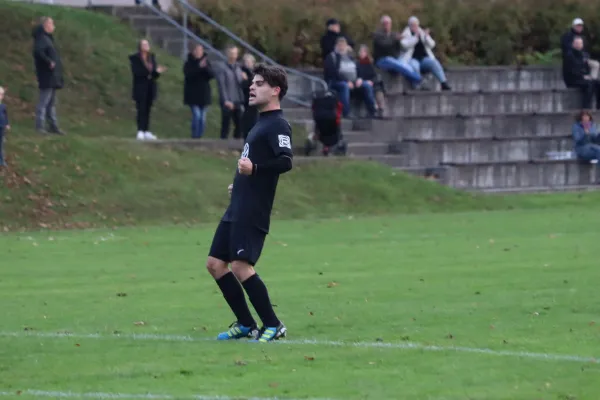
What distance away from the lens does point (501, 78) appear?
36.7 m

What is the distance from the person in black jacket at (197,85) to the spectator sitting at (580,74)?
10.3 meters

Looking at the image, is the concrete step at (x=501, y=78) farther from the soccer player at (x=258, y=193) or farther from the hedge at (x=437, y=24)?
the soccer player at (x=258, y=193)

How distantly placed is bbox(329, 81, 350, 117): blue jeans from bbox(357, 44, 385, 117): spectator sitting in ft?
1.57

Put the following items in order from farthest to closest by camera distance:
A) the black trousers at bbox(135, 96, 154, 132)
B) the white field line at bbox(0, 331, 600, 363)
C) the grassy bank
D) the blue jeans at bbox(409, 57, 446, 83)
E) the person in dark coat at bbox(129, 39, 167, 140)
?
the blue jeans at bbox(409, 57, 446, 83), the grassy bank, the black trousers at bbox(135, 96, 154, 132), the person in dark coat at bbox(129, 39, 167, 140), the white field line at bbox(0, 331, 600, 363)

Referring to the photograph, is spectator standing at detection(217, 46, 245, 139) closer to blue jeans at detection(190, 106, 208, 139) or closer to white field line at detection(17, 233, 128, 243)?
blue jeans at detection(190, 106, 208, 139)

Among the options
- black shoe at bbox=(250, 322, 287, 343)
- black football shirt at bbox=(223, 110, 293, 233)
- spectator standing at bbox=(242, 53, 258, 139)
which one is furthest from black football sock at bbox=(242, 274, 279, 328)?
spectator standing at bbox=(242, 53, 258, 139)

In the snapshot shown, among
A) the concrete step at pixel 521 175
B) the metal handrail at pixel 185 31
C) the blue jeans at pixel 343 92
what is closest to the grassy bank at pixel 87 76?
the metal handrail at pixel 185 31

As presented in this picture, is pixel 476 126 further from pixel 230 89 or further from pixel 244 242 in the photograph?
pixel 244 242

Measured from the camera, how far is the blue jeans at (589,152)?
32.2 metres

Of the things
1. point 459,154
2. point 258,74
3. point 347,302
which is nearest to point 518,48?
point 459,154

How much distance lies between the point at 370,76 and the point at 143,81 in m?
5.74

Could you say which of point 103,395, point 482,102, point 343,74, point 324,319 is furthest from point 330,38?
point 103,395

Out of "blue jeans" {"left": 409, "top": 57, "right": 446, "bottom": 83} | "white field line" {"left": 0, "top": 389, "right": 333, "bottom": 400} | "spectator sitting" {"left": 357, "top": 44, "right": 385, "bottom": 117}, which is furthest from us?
"blue jeans" {"left": 409, "top": 57, "right": 446, "bottom": 83}

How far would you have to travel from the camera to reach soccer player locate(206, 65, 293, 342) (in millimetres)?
10352
